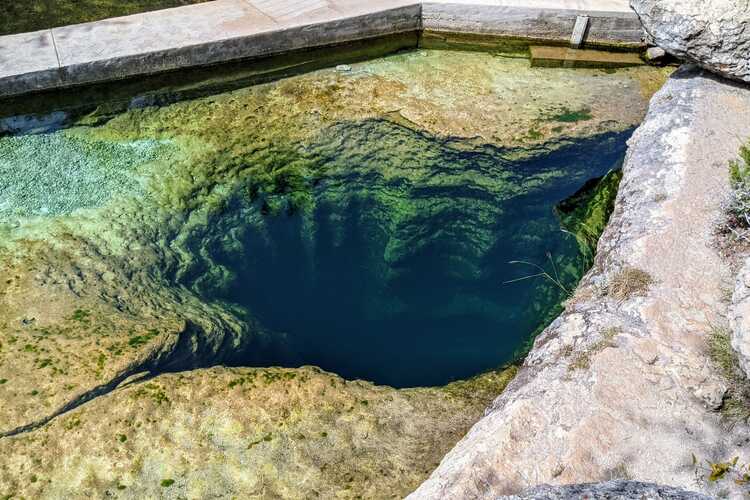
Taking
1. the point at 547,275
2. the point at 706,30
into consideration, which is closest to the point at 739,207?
the point at 547,275

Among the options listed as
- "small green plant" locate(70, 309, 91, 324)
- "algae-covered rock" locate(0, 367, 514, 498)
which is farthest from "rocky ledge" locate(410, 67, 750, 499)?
"small green plant" locate(70, 309, 91, 324)

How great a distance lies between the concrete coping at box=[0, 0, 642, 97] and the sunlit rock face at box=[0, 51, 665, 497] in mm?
478

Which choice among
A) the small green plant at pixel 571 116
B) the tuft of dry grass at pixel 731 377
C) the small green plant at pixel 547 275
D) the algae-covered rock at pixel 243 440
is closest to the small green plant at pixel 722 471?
the tuft of dry grass at pixel 731 377

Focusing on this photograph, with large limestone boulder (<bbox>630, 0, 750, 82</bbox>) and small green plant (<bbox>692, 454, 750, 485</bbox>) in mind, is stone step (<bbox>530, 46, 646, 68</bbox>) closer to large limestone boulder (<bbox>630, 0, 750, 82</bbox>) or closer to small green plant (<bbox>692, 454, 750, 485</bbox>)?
large limestone boulder (<bbox>630, 0, 750, 82</bbox>)

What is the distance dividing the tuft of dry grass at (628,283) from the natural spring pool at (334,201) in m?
0.84

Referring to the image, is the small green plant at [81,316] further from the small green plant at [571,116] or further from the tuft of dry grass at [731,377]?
the small green plant at [571,116]

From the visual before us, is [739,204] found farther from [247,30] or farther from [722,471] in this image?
[247,30]

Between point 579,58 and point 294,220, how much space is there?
3761 millimetres

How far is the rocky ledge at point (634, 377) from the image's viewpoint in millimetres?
2988

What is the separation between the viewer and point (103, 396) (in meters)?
3.67

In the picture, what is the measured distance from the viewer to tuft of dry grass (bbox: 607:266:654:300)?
3.75 meters

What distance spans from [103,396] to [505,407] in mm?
1981

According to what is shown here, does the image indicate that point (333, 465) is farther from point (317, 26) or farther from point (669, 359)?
point (317, 26)

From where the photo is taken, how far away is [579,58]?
744 centimetres
